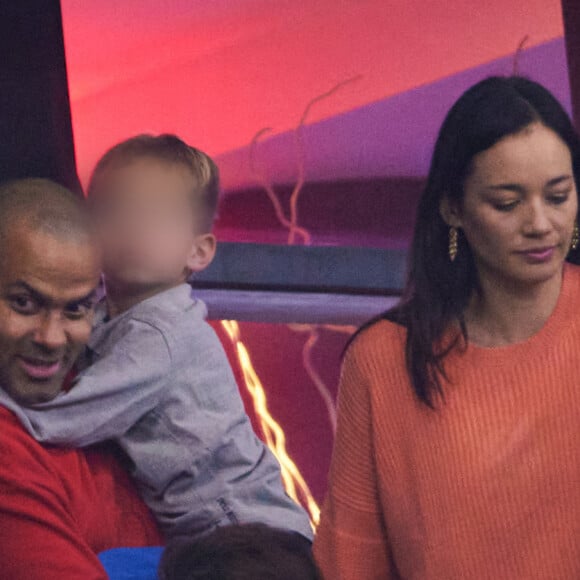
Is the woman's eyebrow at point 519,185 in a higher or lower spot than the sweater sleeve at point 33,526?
higher

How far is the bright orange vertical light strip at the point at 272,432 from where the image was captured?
8.38 feet

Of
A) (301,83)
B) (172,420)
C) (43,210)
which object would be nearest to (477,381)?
(172,420)

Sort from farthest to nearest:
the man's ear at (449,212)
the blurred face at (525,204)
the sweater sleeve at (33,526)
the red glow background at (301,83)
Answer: the red glow background at (301,83)
the man's ear at (449,212)
the blurred face at (525,204)
the sweater sleeve at (33,526)

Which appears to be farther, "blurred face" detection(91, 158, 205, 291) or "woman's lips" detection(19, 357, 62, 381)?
"blurred face" detection(91, 158, 205, 291)

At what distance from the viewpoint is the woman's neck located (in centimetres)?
173

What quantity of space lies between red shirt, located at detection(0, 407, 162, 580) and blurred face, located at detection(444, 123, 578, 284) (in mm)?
597

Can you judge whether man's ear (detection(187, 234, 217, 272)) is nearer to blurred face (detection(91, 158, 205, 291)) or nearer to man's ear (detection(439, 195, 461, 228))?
blurred face (detection(91, 158, 205, 291))

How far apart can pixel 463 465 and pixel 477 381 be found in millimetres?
122

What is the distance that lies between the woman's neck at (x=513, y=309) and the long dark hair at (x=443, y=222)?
0.14 feet

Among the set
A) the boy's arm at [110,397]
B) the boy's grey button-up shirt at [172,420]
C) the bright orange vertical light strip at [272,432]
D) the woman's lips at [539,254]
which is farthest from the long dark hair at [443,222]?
the bright orange vertical light strip at [272,432]

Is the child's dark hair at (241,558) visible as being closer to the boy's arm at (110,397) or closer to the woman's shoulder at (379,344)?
the boy's arm at (110,397)

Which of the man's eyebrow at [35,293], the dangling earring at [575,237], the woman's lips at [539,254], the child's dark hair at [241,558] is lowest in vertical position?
the child's dark hair at [241,558]

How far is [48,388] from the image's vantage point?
A: 5.01ft

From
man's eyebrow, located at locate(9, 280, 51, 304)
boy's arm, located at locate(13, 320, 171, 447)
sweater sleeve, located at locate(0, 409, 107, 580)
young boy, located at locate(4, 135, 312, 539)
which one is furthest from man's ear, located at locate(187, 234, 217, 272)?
sweater sleeve, located at locate(0, 409, 107, 580)
